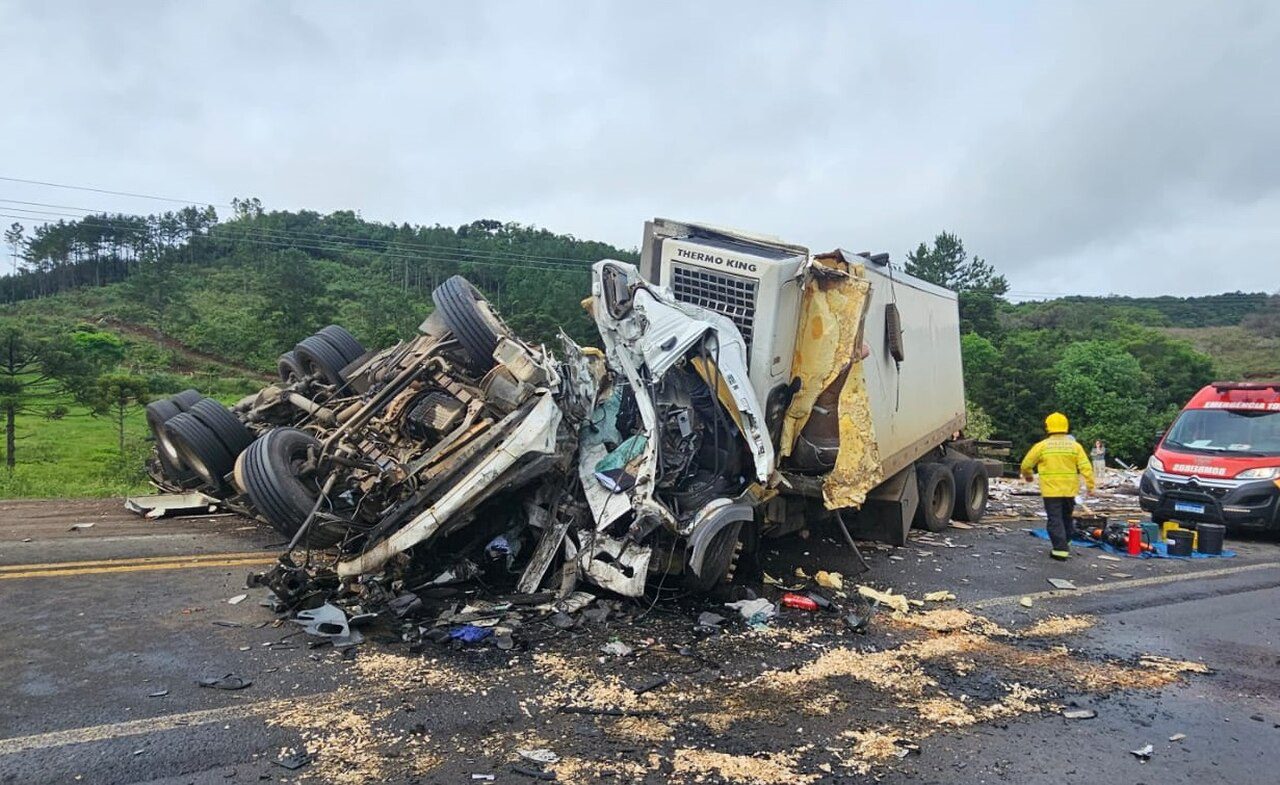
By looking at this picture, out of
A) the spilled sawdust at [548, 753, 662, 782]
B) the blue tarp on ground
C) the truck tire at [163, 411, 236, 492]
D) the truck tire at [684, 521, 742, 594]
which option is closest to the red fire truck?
the blue tarp on ground

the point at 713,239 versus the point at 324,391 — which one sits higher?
the point at 713,239

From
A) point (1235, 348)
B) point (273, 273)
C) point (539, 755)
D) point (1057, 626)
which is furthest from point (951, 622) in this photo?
point (1235, 348)

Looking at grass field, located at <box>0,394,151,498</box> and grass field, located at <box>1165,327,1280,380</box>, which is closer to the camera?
grass field, located at <box>0,394,151,498</box>

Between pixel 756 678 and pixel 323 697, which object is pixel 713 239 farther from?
pixel 323 697

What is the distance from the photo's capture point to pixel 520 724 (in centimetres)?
344

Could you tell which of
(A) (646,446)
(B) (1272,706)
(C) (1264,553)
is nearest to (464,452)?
(A) (646,446)

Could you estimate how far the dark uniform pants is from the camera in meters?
7.55

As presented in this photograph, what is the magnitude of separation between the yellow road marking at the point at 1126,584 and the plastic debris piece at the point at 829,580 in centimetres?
94

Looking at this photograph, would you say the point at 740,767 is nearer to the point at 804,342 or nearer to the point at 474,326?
the point at 804,342

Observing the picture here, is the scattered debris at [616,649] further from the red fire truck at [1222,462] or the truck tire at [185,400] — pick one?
the red fire truck at [1222,462]

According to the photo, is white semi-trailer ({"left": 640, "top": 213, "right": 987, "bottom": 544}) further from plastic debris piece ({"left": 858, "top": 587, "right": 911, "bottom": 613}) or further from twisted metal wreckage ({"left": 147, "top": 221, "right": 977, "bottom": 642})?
plastic debris piece ({"left": 858, "top": 587, "right": 911, "bottom": 613})

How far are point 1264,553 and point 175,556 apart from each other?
1032 cm

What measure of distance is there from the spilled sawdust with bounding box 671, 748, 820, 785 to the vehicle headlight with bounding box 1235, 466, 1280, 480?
855 centimetres

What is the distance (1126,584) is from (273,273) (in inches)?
1998
